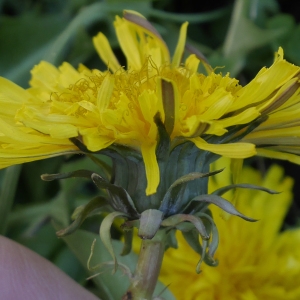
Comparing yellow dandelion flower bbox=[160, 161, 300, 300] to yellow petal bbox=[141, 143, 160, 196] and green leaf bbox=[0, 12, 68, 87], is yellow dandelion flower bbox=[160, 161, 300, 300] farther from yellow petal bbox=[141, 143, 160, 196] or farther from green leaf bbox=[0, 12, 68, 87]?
green leaf bbox=[0, 12, 68, 87]

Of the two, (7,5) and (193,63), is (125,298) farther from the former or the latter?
(7,5)

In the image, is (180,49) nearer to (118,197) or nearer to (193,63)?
(193,63)

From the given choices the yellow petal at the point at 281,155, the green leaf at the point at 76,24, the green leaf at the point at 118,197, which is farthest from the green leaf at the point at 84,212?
the green leaf at the point at 76,24

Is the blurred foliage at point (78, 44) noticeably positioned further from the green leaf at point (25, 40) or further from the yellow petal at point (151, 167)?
the yellow petal at point (151, 167)

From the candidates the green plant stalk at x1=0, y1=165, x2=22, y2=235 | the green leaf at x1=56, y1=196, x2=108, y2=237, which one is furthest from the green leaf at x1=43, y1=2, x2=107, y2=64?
the green leaf at x1=56, y1=196, x2=108, y2=237

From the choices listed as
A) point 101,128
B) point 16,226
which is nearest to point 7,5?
point 16,226

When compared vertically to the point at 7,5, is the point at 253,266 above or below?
below
